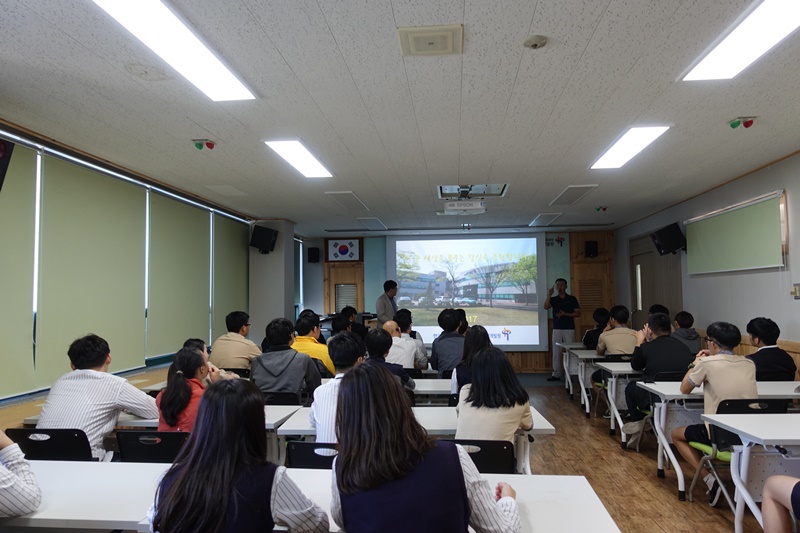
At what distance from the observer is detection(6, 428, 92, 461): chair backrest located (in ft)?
7.55

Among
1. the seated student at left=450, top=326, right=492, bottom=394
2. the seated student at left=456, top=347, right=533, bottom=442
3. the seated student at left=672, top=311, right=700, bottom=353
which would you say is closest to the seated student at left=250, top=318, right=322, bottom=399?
the seated student at left=450, top=326, right=492, bottom=394

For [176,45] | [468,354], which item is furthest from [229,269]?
[176,45]

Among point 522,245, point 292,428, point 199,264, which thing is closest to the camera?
point 292,428

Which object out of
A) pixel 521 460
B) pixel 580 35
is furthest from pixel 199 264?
pixel 580 35

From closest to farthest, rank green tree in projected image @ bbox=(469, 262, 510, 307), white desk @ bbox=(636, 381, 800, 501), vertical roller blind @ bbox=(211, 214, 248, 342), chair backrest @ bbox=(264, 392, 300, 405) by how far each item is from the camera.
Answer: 1. chair backrest @ bbox=(264, 392, 300, 405)
2. white desk @ bbox=(636, 381, 800, 501)
3. vertical roller blind @ bbox=(211, 214, 248, 342)
4. green tree in projected image @ bbox=(469, 262, 510, 307)

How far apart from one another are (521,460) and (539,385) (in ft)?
18.4

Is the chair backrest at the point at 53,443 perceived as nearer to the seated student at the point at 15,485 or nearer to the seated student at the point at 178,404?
the seated student at the point at 178,404

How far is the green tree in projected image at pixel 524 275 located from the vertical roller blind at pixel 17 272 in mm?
7388

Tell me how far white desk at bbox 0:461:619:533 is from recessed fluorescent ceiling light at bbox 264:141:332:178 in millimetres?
2706

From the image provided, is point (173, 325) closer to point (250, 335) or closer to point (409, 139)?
point (250, 335)

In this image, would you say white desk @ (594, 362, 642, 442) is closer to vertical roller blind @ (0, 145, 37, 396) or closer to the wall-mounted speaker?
vertical roller blind @ (0, 145, 37, 396)

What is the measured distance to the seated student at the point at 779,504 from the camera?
203 centimetres

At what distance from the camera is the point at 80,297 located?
4105 millimetres

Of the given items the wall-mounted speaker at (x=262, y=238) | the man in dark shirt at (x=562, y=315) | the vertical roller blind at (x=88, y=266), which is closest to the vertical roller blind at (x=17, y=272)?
the vertical roller blind at (x=88, y=266)
